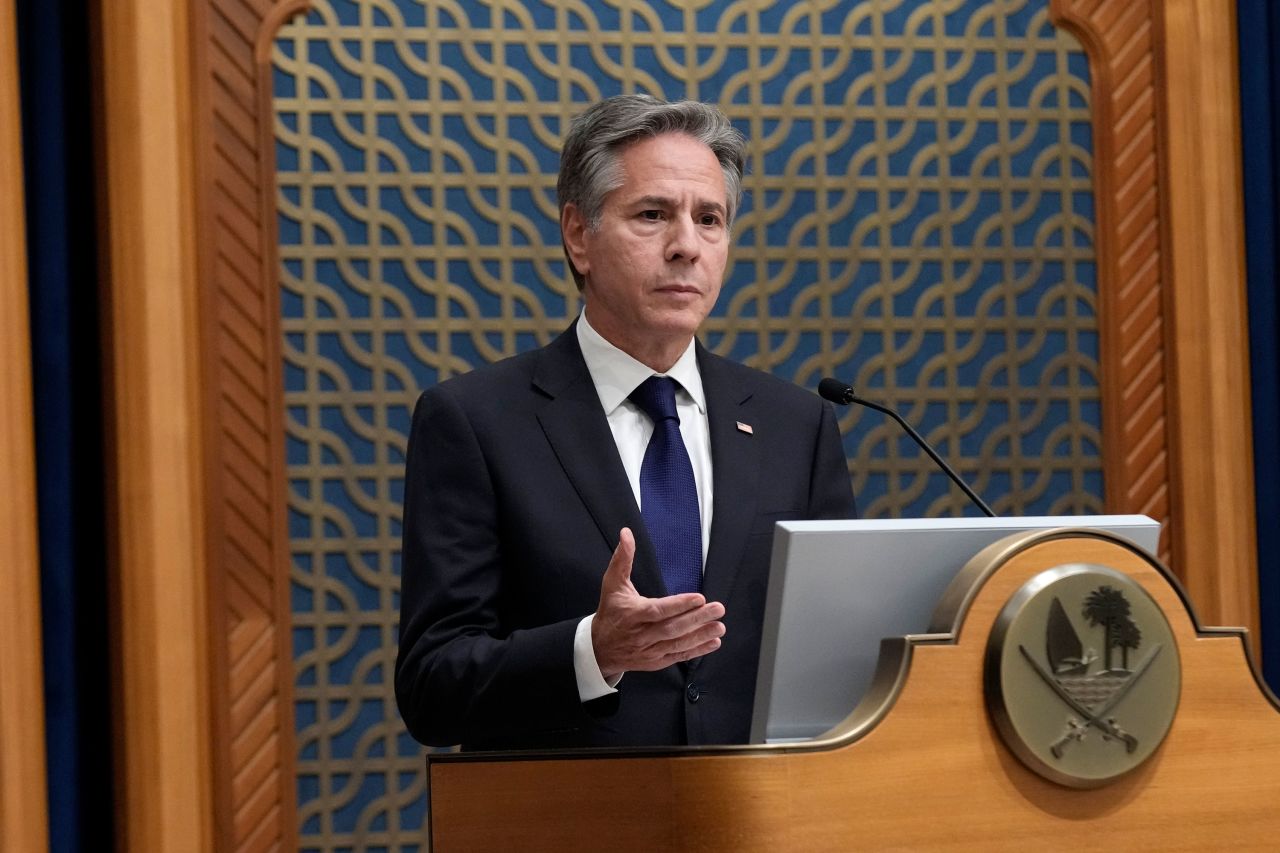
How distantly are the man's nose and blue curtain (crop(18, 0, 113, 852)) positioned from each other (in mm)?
1320

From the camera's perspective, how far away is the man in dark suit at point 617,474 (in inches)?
71.3

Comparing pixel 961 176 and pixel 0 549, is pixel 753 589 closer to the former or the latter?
pixel 0 549

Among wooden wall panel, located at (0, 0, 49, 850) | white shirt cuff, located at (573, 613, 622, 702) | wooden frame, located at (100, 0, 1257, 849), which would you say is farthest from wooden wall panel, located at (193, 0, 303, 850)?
white shirt cuff, located at (573, 613, 622, 702)

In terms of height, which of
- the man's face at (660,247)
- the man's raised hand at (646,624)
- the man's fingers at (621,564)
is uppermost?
the man's face at (660,247)

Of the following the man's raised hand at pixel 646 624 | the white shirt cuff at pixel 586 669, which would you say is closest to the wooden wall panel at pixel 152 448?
the white shirt cuff at pixel 586 669

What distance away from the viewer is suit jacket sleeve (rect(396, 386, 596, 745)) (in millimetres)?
1603

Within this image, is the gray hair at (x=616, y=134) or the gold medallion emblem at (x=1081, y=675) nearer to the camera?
the gold medallion emblem at (x=1081, y=675)

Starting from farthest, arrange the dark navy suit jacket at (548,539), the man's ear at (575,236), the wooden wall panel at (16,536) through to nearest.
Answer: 1. the wooden wall panel at (16,536)
2. the man's ear at (575,236)
3. the dark navy suit jacket at (548,539)

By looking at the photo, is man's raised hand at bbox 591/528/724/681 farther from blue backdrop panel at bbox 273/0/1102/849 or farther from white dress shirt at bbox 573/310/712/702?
blue backdrop panel at bbox 273/0/1102/849

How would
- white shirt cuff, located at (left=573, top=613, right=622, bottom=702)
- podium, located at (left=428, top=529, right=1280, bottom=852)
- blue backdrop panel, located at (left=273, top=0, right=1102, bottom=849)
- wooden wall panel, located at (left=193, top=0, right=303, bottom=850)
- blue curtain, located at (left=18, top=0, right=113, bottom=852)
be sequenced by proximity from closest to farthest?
podium, located at (left=428, top=529, right=1280, bottom=852) → white shirt cuff, located at (left=573, top=613, right=622, bottom=702) → blue curtain, located at (left=18, top=0, right=113, bottom=852) → wooden wall panel, located at (left=193, top=0, right=303, bottom=850) → blue backdrop panel, located at (left=273, top=0, right=1102, bottom=849)

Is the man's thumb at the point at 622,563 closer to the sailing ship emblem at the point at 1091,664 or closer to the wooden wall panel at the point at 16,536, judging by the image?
the sailing ship emblem at the point at 1091,664

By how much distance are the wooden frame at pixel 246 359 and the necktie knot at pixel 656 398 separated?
1.25 m

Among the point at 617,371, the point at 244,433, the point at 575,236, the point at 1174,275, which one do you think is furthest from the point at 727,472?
the point at 1174,275

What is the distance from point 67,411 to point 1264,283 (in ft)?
8.24
